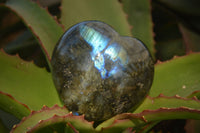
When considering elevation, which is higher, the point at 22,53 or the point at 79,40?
the point at 79,40

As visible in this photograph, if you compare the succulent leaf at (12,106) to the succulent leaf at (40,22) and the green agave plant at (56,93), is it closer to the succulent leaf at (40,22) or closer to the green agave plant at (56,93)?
the green agave plant at (56,93)

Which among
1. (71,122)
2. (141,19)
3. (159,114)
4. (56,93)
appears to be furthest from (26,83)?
(141,19)

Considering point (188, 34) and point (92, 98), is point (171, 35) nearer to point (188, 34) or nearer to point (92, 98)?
point (188, 34)

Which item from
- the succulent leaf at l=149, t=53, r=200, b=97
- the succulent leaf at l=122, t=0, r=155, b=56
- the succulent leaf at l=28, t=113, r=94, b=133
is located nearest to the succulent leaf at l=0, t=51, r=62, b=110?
the succulent leaf at l=28, t=113, r=94, b=133

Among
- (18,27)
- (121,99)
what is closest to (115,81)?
(121,99)

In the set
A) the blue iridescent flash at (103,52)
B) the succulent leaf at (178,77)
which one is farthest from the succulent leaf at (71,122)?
the succulent leaf at (178,77)

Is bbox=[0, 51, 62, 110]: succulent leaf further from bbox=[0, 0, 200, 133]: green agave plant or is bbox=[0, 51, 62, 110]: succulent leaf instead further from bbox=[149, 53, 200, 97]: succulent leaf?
bbox=[149, 53, 200, 97]: succulent leaf
